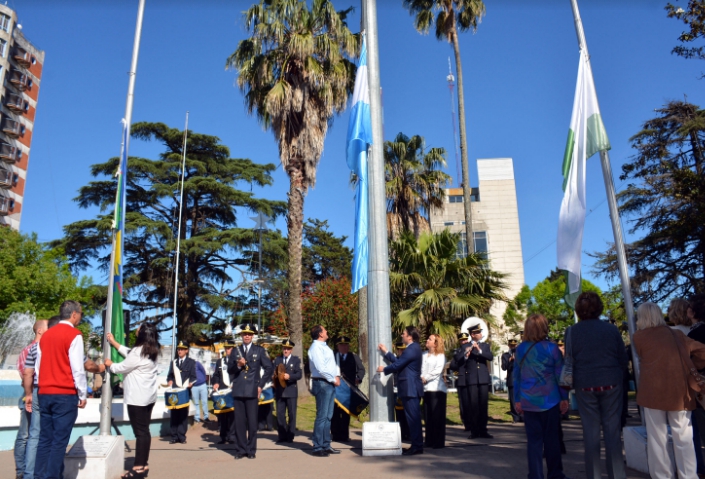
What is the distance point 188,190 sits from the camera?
120ft

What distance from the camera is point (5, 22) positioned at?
58.3 m

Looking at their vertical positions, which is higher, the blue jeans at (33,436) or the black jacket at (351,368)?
the black jacket at (351,368)

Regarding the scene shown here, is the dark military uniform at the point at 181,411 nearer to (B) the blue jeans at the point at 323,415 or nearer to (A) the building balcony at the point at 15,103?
(B) the blue jeans at the point at 323,415

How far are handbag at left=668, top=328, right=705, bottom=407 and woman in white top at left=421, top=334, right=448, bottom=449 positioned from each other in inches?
158

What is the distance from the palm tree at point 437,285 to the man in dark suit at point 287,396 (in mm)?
4843

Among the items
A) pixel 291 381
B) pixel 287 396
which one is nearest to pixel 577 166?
pixel 291 381

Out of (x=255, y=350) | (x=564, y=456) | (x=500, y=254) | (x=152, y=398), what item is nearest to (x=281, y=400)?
(x=255, y=350)

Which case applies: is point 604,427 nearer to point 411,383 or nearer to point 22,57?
point 411,383

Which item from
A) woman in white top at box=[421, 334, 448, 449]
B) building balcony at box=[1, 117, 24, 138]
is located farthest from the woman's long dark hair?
building balcony at box=[1, 117, 24, 138]

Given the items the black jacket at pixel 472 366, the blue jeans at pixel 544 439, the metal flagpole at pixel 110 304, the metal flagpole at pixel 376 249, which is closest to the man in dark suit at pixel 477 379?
the black jacket at pixel 472 366

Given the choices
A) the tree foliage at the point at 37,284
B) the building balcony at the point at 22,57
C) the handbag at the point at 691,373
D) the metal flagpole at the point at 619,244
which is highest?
the building balcony at the point at 22,57

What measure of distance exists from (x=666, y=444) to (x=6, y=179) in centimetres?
6370

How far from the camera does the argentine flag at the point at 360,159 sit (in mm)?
9047

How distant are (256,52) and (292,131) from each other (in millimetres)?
2925
